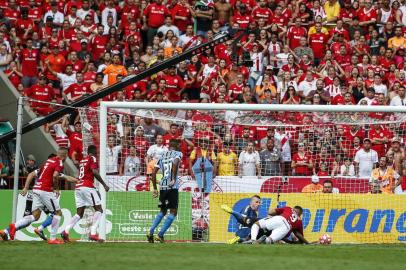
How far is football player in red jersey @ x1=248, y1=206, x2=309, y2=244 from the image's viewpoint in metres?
20.4

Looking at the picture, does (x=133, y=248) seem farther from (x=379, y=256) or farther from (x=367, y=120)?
(x=367, y=120)

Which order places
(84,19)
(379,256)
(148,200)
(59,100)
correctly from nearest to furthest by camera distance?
1. (379,256)
2. (148,200)
3. (59,100)
4. (84,19)

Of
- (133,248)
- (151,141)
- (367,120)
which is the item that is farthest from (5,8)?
(133,248)

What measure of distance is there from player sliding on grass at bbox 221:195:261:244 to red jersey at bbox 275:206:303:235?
736 mm

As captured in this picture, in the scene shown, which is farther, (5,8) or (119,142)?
(5,8)

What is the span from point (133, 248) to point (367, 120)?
23.7 ft

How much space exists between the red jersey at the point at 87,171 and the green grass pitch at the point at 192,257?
151cm

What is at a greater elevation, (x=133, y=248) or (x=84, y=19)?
(x=84, y=19)

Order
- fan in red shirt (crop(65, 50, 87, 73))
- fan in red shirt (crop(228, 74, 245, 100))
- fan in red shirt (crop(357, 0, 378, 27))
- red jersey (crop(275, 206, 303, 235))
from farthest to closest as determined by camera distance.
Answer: fan in red shirt (crop(357, 0, 378, 27)) < fan in red shirt (crop(65, 50, 87, 73)) < fan in red shirt (crop(228, 74, 245, 100)) < red jersey (crop(275, 206, 303, 235))

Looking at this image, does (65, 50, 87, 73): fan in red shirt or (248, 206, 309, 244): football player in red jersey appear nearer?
(248, 206, 309, 244): football player in red jersey

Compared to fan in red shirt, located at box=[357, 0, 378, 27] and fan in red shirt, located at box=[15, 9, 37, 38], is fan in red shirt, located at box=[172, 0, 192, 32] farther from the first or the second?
fan in red shirt, located at box=[357, 0, 378, 27]

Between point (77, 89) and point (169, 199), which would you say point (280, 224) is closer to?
point (169, 199)

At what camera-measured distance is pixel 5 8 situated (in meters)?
30.5

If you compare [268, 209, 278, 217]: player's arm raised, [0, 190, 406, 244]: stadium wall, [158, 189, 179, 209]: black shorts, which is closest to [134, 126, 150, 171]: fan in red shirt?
[0, 190, 406, 244]: stadium wall
